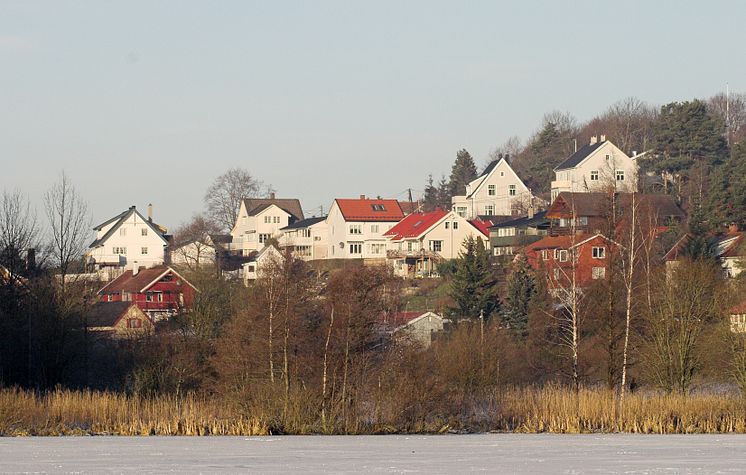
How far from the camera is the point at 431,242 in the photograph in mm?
85125

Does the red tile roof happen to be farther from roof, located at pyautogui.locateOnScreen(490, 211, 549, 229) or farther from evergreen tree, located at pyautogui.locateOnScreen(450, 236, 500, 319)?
evergreen tree, located at pyautogui.locateOnScreen(450, 236, 500, 319)

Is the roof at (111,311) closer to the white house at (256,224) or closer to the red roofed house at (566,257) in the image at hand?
the red roofed house at (566,257)

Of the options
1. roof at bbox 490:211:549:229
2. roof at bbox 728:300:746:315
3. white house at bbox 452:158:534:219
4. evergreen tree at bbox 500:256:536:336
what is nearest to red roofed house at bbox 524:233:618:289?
evergreen tree at bbox 500:256:536:336

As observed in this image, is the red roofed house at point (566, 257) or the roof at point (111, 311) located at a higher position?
the red roofed house at point (566, 257)

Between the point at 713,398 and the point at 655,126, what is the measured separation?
63.1 metres

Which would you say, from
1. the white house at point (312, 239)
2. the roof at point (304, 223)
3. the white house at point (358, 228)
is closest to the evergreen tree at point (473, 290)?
the white house at point (358, 228)

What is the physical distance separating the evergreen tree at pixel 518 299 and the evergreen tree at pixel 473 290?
2.61 ft

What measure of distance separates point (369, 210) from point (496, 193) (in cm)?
A: 1179

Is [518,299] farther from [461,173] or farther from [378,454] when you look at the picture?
[461,173]

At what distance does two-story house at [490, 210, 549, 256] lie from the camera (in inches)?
3137

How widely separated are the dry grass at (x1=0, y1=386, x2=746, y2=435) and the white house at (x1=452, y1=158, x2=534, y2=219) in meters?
71.2

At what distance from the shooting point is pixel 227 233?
110 meters

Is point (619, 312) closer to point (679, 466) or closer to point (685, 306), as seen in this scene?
point (685, 306)

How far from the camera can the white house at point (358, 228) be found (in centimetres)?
9312
